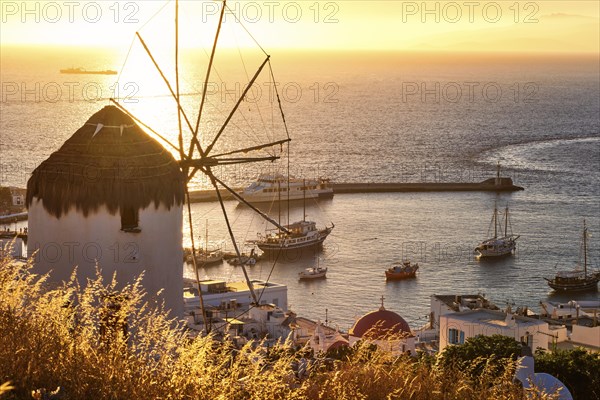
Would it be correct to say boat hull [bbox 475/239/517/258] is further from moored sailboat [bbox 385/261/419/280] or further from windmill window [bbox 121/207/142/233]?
windmill window [bbox 121/207/142/233]

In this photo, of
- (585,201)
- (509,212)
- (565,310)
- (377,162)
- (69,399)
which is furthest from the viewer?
(377,162)

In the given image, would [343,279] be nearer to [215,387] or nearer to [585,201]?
[585,201]

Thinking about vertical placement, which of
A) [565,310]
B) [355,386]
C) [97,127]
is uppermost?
[97,127]

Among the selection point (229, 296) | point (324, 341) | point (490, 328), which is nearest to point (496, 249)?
point (229, 296)

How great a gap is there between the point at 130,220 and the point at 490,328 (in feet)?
56.2

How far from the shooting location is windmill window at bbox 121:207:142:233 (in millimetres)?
14039

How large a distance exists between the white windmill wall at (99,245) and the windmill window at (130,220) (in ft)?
0.15

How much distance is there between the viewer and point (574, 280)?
4844cm

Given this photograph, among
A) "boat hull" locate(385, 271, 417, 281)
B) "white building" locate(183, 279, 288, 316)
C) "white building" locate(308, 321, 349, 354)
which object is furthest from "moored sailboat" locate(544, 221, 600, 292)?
"white building" locate(308, 321, 349, 354)

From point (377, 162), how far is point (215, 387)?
82533 millimetres

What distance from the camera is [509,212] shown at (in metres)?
66.6

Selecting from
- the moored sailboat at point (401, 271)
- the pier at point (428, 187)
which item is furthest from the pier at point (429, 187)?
the moored sailboat at point (401, 271)

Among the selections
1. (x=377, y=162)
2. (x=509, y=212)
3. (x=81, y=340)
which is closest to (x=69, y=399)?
(x=81, y=340)

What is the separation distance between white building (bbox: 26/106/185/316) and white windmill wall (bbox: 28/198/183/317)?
0.01 m
